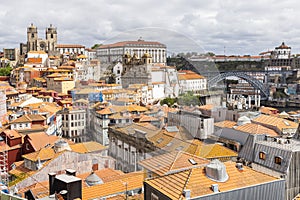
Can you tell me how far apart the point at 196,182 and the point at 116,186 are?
2245 mm

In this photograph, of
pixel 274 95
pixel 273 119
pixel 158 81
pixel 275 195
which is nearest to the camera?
pixel 158 81

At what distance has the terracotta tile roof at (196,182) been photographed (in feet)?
13.5

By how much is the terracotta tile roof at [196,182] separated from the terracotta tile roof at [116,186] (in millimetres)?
1629

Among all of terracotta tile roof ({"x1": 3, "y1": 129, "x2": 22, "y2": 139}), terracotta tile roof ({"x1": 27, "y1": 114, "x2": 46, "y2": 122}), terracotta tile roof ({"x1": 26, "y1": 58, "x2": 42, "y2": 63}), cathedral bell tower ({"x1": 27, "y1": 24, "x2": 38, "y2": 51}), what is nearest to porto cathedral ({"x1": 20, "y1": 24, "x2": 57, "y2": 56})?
cathedral bell tower ({"x1": 27, "y1": 24, "x2": 38, "y2": 51})

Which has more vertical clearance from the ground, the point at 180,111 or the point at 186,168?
the point at 180,111

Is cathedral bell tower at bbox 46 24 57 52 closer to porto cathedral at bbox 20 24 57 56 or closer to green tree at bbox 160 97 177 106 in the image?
porto cathedral at bbox 20 24 57 56

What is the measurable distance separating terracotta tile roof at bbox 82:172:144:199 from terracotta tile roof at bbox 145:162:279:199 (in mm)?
1629

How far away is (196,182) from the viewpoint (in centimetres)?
429

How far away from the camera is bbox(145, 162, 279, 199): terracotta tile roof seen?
4113 millimetres

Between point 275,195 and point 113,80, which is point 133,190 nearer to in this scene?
point 275,195

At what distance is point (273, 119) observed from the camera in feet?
34.0

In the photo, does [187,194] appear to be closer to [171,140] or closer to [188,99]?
[171,140]

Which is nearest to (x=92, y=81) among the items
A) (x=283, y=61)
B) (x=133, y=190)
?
(x=133, y=190)

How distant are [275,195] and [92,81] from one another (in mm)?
2942
